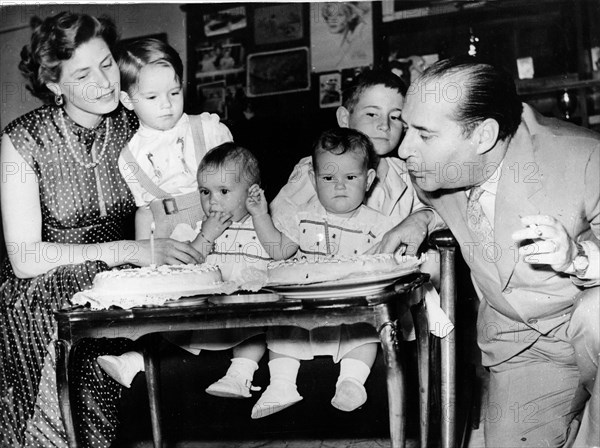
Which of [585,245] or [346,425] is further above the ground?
[585,245]

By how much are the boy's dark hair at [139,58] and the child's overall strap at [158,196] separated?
0.82 ft

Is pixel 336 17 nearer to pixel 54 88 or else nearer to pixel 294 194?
pixel 294 194

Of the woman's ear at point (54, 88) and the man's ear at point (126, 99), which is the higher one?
the woman's ear at point (54, 88)

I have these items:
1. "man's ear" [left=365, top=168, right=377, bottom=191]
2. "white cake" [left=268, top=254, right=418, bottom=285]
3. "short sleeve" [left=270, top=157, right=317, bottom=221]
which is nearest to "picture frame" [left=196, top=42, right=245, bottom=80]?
"short sleeve" [left=270, top=157, right=317, bottom=221]

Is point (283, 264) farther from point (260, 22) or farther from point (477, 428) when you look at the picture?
point (260, 22)

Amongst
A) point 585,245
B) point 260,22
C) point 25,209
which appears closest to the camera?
point 585,245

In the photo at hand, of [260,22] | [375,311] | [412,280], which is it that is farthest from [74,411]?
[260,22]

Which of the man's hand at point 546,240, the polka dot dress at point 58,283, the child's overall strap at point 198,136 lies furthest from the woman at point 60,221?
the man's hand at point 546,240

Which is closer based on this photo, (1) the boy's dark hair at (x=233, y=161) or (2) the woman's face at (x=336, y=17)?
(1) the boy's dark hair at (x=233, y=161)

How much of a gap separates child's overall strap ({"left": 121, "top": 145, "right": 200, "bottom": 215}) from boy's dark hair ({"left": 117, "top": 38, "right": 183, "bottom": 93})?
0.25m

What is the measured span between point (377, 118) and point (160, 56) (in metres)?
0.84

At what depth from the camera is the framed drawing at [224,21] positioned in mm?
2768

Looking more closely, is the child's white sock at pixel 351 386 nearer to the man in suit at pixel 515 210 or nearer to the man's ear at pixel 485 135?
the man in suit at pixel 515 210

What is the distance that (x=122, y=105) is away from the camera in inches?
94.7
